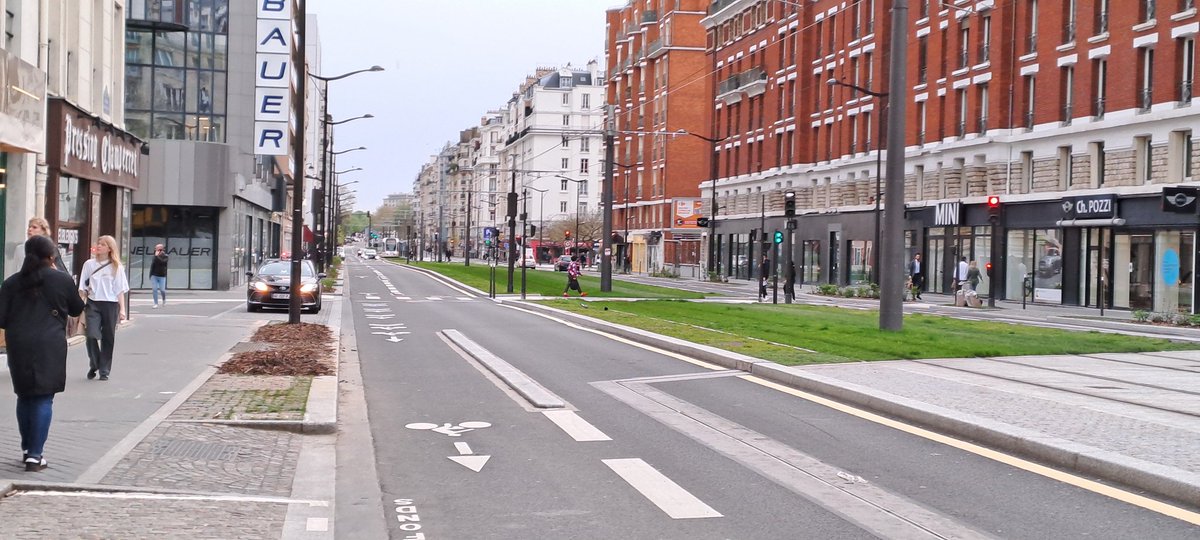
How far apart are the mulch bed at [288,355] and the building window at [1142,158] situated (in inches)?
1097

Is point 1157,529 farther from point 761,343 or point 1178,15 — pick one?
point 1178,15

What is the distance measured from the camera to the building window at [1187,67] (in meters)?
35.6

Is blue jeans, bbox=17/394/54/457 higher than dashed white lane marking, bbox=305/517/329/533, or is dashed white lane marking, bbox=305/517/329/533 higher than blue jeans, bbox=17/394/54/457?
blue jeans, bbox=17/394/54/457

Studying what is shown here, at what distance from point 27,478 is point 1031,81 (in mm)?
42980

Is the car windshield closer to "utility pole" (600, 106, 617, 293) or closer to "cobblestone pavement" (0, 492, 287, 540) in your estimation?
"utility pole" (600, 106, 617, 293)

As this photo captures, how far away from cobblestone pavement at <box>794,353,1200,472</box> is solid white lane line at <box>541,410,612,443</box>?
336 centimetres

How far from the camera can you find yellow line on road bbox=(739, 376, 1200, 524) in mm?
7281

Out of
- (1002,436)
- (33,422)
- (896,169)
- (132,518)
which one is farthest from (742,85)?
(132,518)

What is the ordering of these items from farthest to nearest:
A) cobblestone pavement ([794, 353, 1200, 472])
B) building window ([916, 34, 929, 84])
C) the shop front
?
building window ([916, 34, 929, 84])
the shop front
cobblestone pavement ([794, 353, 1200, 472])

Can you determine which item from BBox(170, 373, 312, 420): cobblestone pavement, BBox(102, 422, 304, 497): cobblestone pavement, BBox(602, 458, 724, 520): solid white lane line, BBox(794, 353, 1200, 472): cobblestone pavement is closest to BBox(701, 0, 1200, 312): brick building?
BBox(794, 353, 1200, 472): cobblestone pavement

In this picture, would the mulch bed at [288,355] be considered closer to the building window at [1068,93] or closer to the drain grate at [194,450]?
the drain grate at [194,450]

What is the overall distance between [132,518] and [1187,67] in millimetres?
36466

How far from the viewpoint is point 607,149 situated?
143 ft

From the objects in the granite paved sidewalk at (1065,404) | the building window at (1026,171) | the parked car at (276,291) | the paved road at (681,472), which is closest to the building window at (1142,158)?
the building window at (1026,171)
